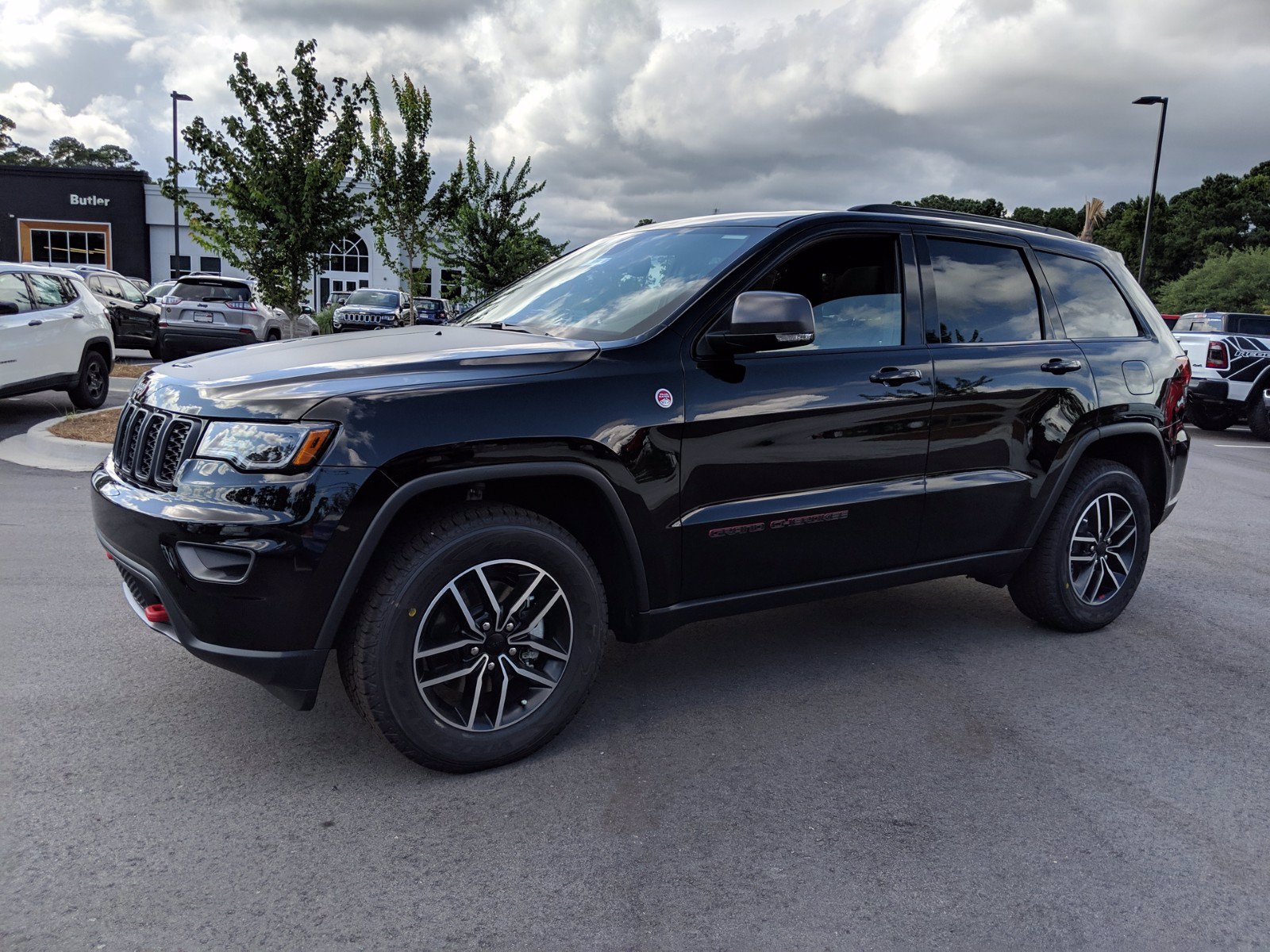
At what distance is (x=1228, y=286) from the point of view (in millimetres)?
37188

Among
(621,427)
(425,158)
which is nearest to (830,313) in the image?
(621,427)

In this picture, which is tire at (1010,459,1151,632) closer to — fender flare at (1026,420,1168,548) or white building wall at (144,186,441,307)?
fender flare at (1026,420,1168,548)

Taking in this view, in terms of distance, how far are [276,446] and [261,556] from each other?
1.04 ft

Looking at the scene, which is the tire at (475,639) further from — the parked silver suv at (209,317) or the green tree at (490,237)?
the green tree at (490,237)

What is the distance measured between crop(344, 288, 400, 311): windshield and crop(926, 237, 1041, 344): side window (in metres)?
22.9

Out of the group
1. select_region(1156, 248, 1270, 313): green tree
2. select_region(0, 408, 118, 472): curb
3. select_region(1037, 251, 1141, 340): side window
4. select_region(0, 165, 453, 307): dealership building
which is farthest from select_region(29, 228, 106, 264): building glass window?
select_region(1037, 251, 1141, 340): side window

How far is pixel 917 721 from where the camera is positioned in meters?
3.82

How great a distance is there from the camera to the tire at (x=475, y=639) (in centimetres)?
301

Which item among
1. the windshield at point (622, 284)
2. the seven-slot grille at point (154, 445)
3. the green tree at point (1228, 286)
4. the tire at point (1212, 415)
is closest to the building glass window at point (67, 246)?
the green tree at point (1228, 286)

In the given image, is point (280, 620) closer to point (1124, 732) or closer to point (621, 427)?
point (621, 427)

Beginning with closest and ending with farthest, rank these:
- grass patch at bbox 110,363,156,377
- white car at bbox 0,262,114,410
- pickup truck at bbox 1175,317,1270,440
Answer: white car at bbox 0,262,114,410 → pickup truck at bbox 1175,317,1270,440 → grass patch at bbox 110,363,156,377

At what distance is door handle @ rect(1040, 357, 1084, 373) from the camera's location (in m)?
4.52

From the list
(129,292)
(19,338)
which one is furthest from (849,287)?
(129,292)

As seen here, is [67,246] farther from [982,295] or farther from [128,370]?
[982,295]
